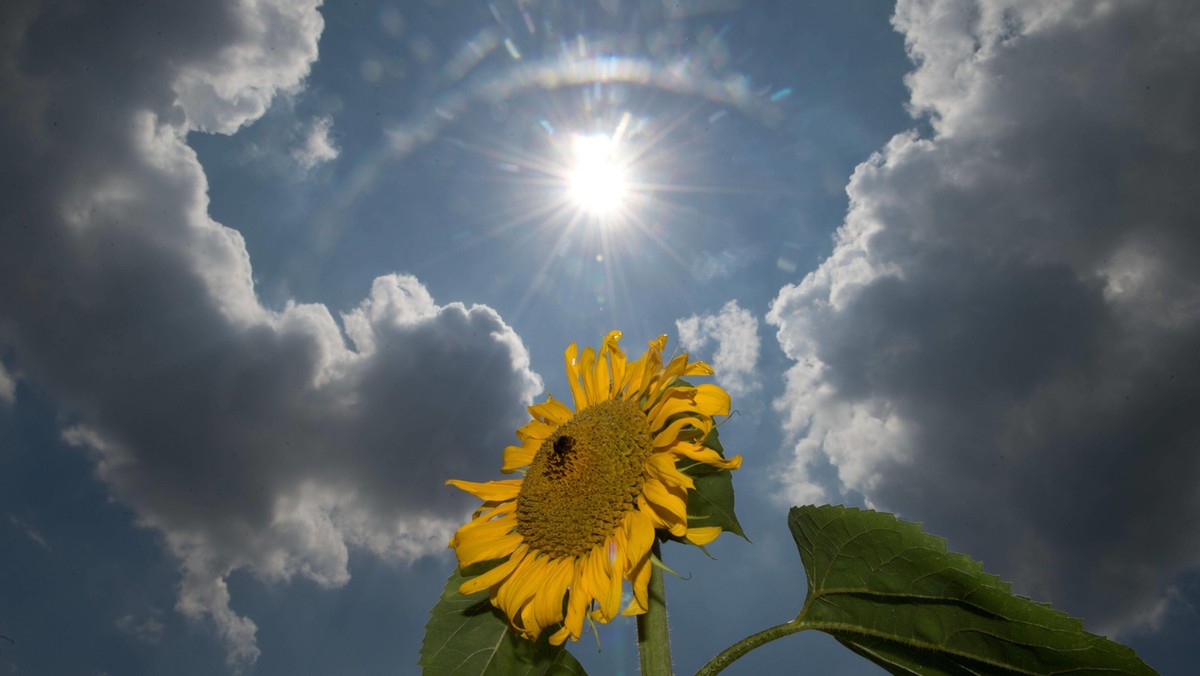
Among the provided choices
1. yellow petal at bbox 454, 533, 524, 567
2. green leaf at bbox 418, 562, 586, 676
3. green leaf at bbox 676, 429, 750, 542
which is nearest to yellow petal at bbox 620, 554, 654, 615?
green leaf at bbox 676, 429, 750, 542

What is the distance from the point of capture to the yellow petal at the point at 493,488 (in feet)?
10.4

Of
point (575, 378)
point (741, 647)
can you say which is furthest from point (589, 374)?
point (741, 647)

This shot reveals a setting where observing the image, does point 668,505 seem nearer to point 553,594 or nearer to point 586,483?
point 586,483

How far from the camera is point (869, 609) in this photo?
248cm

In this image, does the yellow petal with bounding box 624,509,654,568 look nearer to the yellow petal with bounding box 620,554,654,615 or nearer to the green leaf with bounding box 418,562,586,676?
the yellow petal with bounding box 620,554,654,615

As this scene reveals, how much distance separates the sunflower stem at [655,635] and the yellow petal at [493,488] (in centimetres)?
101

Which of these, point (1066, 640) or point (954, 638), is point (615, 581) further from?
point (1066, 640)

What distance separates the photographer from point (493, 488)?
10.5 feet

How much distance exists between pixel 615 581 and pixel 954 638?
1.16 metres

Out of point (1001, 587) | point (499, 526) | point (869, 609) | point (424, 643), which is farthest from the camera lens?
point (499, 526)

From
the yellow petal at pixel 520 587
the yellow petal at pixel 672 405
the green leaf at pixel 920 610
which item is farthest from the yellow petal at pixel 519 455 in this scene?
the green leaf at pixel 920 610

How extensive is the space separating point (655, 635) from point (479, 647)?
85 cm

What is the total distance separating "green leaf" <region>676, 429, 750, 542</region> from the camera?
2.46 meters

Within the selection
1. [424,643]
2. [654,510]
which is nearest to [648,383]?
[654,510]
